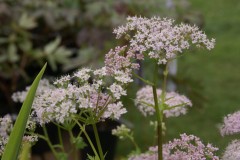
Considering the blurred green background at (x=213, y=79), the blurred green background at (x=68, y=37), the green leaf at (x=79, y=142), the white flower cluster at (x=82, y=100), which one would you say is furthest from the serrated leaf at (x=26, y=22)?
the white flower cluster at (x=82, y=100)

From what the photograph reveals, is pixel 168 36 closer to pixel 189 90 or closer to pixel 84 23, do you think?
pixel 189 90

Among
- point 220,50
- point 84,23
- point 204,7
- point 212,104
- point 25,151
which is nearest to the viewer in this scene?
point 25,151

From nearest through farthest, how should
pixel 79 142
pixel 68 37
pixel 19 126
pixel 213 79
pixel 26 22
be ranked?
pixel 19 126 < pixel 79 142 < pixel 26 22 < pixel 68 37 < pixel 213 79

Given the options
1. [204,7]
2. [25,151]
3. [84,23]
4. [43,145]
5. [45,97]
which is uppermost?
[204,7]

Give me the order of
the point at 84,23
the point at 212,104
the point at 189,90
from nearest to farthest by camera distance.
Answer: the point at 189,90 → the point at 84,23 → the point at 212,104

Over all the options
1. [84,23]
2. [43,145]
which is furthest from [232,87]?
[43,145]

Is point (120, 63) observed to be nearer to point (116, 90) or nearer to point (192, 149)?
point (116, 90)

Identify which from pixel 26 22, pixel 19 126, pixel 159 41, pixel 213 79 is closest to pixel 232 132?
pixel 159 41

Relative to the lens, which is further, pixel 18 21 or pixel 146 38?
pixel 18 21
